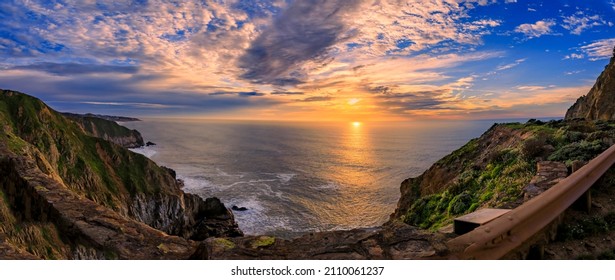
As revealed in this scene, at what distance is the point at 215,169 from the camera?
84.8m

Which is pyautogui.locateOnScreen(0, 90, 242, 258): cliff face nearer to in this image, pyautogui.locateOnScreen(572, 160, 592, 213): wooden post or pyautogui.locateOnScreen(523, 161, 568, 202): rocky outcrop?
pyautogui.locateOnScreen(523, 161, 568, 202): rocky outcrop

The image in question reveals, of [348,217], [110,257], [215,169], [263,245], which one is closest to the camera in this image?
[263,245]

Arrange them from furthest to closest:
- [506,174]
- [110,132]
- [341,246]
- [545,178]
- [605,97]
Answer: [110,132] < [605,97] < [506,174] < [545,178] < [341,246]

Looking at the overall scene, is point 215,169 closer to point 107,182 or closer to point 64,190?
point 107,182

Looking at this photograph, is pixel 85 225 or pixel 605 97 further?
pixel 605 97

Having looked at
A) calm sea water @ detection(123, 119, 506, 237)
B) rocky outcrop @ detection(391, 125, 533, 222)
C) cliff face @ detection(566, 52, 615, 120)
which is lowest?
calm sea water @ detection(123, 119, 506, 237)

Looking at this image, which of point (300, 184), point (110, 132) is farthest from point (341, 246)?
point (110, 132)

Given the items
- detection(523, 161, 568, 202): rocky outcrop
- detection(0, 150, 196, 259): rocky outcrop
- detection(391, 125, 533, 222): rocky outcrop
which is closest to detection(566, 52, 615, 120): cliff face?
detection(391, 125, 533, 222): rocky outcrop

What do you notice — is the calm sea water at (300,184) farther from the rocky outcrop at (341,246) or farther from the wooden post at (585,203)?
the rocky outcrop at (341,246)

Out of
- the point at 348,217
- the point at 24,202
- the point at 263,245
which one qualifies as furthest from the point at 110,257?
the point at 348,217

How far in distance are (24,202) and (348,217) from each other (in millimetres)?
42483

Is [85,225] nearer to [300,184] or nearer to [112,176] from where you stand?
[112,176]

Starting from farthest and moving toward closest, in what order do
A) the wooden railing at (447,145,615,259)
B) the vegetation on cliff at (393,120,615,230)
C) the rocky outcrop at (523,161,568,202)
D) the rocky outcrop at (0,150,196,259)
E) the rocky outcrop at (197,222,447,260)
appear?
the vegetation on cliff at (393,120,615,230), the rocky outcrop at (523,161,568,202), the rocky outcrop at (0,150,196,259), the rocky outcrop at (197,222,447,260), the wooden railing at (447,145,615,259)

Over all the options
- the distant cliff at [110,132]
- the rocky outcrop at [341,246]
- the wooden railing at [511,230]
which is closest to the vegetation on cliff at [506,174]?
the wooden railing at [511,230]
